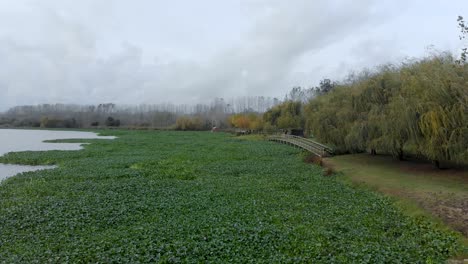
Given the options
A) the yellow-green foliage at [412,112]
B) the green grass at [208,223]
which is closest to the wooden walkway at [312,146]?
the yellow-green foliage at [412,112]

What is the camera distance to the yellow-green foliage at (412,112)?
17.7 m

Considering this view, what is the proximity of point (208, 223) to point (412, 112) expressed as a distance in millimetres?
14655

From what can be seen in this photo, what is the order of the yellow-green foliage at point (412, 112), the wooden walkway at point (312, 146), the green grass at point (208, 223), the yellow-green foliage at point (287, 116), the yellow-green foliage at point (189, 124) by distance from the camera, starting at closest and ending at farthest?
the green grass at point (208, 223), the yellow-green foliage at point (412, 112), the wooden walkway at point (312, 146), the yellow-green foliage at point (287, 116), the yellow-green foliage at point (189, 124)

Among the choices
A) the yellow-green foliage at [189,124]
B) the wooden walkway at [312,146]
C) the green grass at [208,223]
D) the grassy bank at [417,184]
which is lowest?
the green grass at [208,223]

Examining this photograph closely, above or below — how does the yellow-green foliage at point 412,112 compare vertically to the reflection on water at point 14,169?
above

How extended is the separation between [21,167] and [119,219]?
823 inches

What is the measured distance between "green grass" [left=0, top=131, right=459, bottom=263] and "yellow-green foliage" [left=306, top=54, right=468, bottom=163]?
213 inches

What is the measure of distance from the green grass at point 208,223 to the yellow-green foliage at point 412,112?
5401mm

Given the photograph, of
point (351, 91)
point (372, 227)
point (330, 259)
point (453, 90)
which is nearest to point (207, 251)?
point (330, 259)

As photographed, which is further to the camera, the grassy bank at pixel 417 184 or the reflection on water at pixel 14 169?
the reflection on water at pixel 14 169

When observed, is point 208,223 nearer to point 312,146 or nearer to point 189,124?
point 312,146

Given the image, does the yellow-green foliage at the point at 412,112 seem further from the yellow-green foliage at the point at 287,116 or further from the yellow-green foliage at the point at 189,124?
the yellow-green foliage at the point at 189,124

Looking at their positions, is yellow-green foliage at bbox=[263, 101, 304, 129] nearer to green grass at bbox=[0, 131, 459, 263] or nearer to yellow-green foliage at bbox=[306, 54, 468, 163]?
yellow-green foliage at bbox=[306, 54, 468, 163]

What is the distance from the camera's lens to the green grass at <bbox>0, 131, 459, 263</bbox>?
28.5 ft
